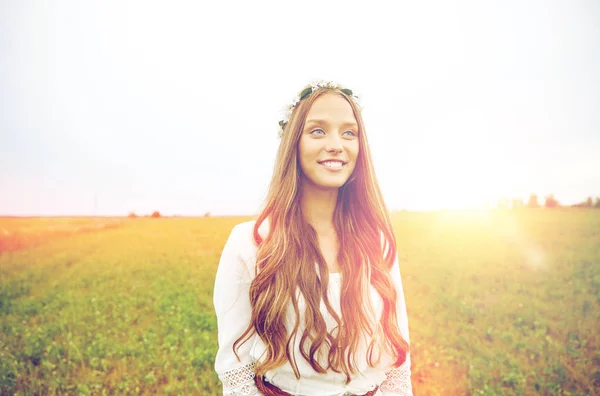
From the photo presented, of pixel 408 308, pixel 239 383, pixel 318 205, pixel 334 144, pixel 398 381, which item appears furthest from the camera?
pixel 408 308

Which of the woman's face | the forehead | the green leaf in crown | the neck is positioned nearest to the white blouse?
the neck

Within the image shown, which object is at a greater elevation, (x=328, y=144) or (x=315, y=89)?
(x=315, y=89)

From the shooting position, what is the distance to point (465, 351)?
5.38 meters

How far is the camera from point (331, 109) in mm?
2000

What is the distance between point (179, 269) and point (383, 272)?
7.51 meters

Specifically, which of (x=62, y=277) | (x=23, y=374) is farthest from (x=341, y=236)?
(x=62, y=277)

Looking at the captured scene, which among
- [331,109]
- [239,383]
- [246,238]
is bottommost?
[239,383]

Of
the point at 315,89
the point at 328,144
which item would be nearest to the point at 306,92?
the point at 315,89

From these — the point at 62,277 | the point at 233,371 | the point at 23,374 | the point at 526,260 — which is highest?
the point at 233,371

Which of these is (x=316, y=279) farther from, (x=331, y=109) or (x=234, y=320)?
(x=331, y=109)

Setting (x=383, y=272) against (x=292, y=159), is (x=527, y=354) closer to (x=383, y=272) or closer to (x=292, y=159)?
(x=383, y=272)

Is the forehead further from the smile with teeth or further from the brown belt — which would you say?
the brown belt

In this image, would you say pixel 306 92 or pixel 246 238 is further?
Result: pixel 306 92

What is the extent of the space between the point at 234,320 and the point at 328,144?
1048mm
